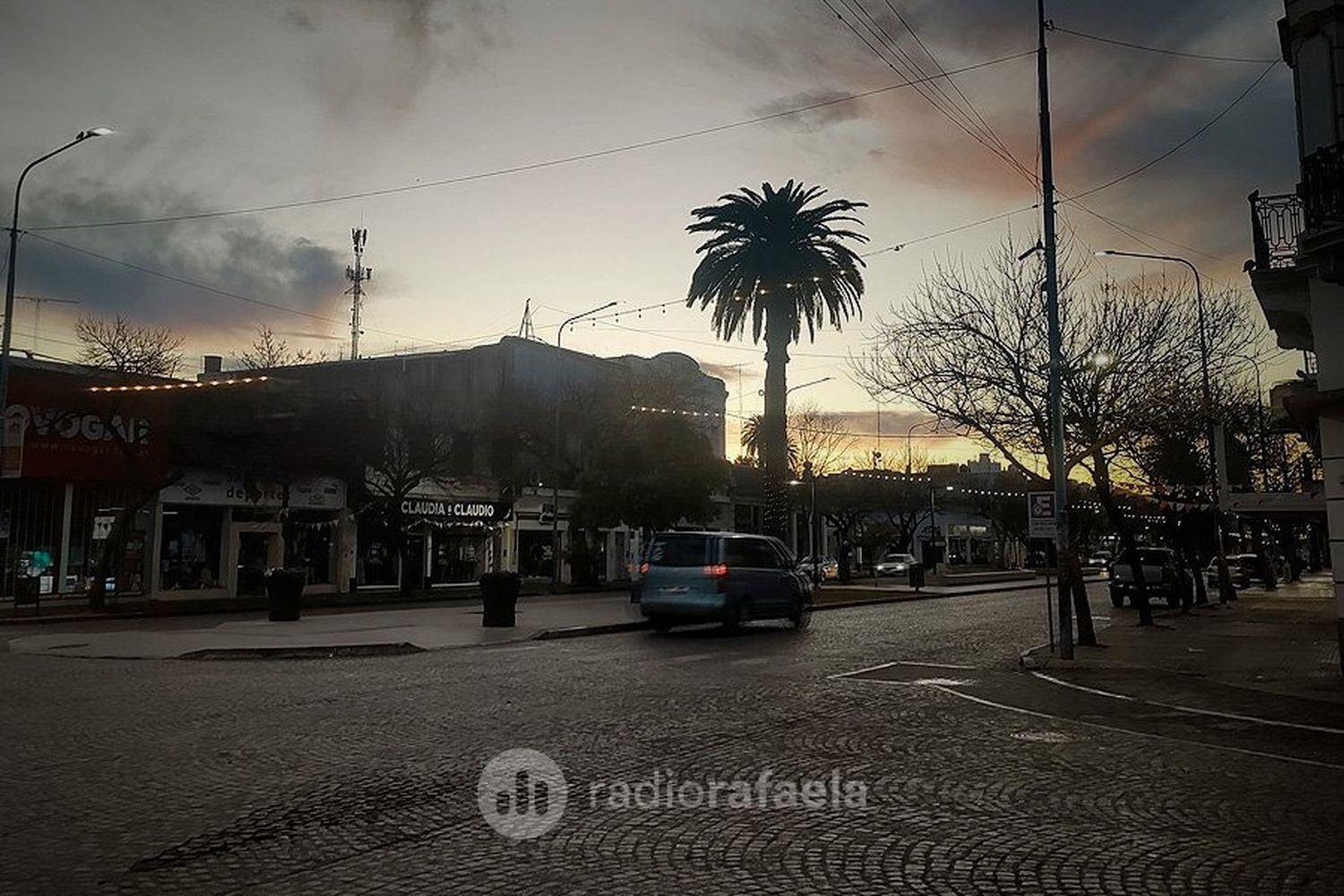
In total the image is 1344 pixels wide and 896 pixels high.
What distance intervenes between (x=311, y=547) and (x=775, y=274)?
68.3 feet

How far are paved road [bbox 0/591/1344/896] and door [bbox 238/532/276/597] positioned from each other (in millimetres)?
26016

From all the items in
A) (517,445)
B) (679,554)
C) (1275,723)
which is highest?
(517,445)

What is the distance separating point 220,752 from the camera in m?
8.90

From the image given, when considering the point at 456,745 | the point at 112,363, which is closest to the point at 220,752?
the point at 456,745

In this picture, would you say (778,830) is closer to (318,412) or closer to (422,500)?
(318,412)

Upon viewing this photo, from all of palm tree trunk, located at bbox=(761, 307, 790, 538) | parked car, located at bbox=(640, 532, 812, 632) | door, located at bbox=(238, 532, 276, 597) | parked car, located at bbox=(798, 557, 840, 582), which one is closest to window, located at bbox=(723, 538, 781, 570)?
parked car, located at bbox=(640, 532, 812, 632)

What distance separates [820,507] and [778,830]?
2385 inches

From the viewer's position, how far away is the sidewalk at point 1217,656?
50.0 feet

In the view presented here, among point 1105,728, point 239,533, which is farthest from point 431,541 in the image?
point 1105,728

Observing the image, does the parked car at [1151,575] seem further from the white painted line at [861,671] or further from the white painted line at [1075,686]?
the white painted line at [861,671]

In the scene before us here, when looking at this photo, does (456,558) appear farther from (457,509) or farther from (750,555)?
(750,555)

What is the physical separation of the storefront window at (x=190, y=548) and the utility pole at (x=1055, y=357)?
98.1ft

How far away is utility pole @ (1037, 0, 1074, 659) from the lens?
1806 centimetres

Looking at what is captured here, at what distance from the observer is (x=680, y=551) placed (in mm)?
21953
